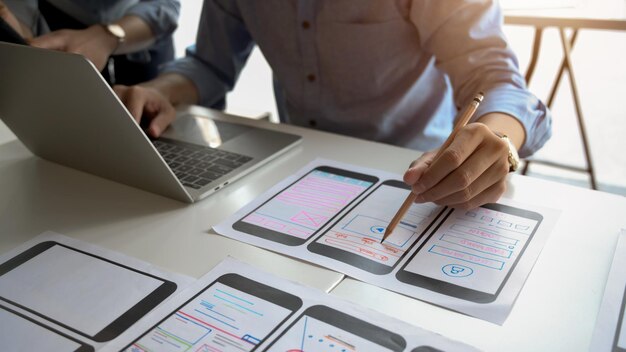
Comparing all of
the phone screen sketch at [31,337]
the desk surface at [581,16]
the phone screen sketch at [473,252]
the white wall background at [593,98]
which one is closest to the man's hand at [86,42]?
the phone screen sketch at [31,337]

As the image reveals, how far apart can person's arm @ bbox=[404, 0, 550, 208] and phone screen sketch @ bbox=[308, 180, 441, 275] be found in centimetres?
3

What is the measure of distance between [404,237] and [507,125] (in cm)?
25

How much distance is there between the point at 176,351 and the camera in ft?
1.45

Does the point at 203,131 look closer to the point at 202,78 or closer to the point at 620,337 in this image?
the point at 202,78

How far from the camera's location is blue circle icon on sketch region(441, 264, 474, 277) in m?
0.52

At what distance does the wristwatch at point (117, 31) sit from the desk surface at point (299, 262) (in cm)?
43

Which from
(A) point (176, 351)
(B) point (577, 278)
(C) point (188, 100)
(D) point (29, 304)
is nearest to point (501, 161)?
(B) point (577, 278)

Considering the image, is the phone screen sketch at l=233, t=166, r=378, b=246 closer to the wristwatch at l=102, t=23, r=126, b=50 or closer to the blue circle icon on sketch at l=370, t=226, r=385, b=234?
the blue circle icon on sketch at l=370, t=226, r=385, b=234

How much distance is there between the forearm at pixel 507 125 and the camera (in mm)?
725

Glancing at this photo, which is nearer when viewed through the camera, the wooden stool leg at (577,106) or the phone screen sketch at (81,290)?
→ the phone screen sketch at (81,290)

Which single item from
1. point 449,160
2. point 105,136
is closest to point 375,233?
point 449,160

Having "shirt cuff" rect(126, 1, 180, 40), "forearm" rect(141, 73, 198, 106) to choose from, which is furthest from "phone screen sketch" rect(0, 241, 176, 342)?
"shirt cuff" rect(126, 1, 180, 40)

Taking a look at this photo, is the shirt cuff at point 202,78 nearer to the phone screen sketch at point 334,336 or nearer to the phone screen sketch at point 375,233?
the phone screen sketch at point 375,233

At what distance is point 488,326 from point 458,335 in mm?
30
